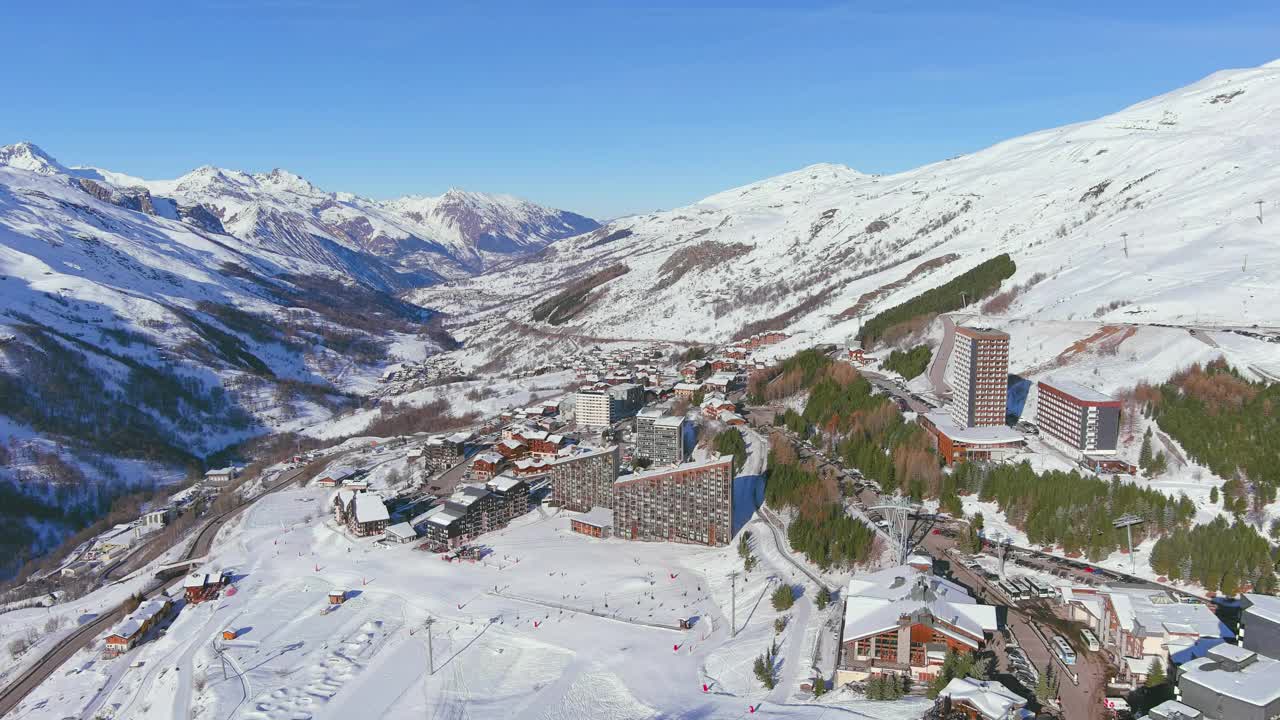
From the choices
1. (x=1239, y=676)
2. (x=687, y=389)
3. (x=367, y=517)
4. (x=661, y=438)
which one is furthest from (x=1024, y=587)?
(x=687, y=389)

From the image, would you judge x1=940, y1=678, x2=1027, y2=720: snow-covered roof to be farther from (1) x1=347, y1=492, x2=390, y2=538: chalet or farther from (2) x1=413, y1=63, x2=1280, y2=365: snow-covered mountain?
(2) x1=413, y1=63, x2=1280, y2=365: snow-covered mountain

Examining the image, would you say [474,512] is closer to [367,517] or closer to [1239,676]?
[367,517]

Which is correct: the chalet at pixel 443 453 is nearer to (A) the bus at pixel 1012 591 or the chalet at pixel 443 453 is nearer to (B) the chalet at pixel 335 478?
(B) the chalet at pixel 335 478

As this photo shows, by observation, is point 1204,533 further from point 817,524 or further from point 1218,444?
point 817,524

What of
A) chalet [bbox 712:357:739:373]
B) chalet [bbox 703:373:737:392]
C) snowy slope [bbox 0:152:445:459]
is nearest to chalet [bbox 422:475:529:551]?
chalet [bbox 703:373:737:392]

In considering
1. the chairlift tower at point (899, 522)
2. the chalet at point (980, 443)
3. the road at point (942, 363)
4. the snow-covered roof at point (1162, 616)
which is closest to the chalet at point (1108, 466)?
the chalet at point (980, 443)
